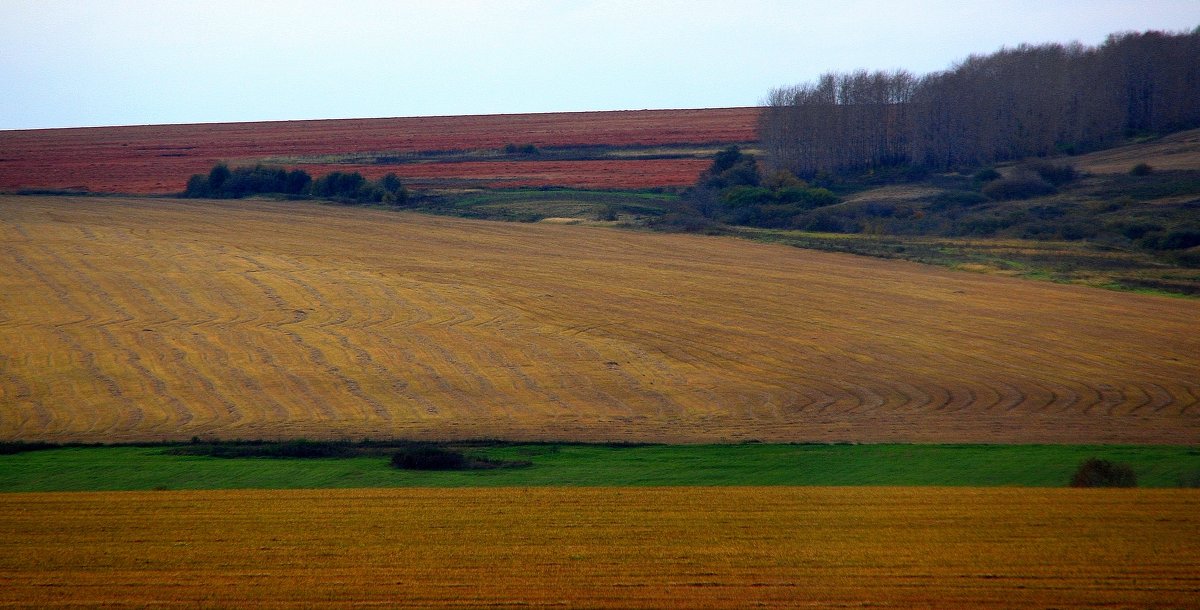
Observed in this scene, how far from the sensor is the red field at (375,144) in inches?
2746

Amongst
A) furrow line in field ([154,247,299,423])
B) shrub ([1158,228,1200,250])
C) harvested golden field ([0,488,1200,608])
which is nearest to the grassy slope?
harvested golden field ([0,488,1200,608])

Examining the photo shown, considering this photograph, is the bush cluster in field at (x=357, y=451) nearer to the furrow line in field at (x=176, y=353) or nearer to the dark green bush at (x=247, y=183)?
the furrow line in field at (x=176, y=353)

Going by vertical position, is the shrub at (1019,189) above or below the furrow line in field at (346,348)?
above

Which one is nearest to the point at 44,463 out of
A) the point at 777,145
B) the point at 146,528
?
the point at 146,528

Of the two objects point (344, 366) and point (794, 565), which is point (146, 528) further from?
point (344, 366)

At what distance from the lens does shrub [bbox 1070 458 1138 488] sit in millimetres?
13992

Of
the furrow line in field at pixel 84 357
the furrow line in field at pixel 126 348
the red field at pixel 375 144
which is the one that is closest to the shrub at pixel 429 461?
the furrow line in field at pixel 126 348

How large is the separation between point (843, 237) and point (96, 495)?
A: 3550 cm

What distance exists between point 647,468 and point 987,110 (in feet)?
182

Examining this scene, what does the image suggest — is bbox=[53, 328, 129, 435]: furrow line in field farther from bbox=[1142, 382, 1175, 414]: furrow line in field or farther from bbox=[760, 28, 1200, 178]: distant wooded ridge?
bbox=[760, 28, 1200, 178]: distant wooded ridge

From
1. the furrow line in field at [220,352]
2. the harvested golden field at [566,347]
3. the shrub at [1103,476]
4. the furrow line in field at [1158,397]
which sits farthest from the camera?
the furrow line in field at [220,352]

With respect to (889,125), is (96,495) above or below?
below

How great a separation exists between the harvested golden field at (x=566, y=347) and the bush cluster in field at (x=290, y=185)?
19.1 meters

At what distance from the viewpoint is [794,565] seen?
1108 cm
